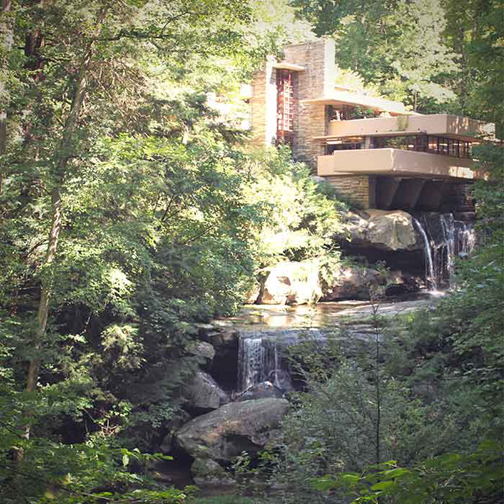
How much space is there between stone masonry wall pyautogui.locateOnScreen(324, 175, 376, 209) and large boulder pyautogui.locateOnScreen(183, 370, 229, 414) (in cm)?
1088

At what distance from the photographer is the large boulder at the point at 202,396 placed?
12.1 meters

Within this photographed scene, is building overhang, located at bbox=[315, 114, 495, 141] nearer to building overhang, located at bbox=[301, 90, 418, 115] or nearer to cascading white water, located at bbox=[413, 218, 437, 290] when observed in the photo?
building overhang, located at bbox=[301, 90, 418, 115]

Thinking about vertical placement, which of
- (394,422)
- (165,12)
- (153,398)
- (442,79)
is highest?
(442,79)

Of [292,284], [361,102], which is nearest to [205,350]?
[292,284]

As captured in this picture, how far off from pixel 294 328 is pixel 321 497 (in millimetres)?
8247

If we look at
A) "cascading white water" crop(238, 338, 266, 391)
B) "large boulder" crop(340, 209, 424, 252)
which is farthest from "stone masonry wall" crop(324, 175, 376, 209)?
"cascading white water" crop(238, 338, 266, 391)

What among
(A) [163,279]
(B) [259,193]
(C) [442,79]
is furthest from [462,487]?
(C) [442,79]

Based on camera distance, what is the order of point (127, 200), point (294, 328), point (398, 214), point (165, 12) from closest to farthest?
1. point (127, 200)
2. point (165, 12)
3. point (294, 328)
4. point (398, 214)

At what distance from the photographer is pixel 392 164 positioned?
68.7 ft

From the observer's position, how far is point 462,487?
261 centimetres

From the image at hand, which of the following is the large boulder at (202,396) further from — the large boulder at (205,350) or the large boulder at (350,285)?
the large boulder at (350,285)

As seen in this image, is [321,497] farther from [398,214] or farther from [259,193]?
[398,214]

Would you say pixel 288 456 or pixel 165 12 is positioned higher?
pixel 165 12

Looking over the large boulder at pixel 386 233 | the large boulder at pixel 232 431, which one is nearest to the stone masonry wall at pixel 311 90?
the large boulder at pixel 386 233
